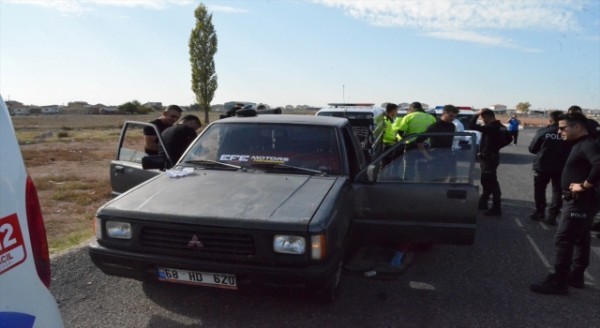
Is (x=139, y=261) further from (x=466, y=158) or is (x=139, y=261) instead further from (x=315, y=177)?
(x=466, y=158)

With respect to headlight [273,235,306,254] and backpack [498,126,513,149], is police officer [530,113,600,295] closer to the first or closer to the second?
headlight [273,235,306,254]

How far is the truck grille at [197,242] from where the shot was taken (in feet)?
10.4

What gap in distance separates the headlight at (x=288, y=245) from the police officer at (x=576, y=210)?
247 centimetres

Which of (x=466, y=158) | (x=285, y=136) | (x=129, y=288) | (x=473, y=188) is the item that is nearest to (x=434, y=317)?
(x=473, y=188)

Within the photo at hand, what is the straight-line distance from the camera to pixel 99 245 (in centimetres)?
348

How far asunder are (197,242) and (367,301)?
1588 mm

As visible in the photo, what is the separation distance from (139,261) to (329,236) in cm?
140

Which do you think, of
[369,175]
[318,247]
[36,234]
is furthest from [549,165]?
[36,234]

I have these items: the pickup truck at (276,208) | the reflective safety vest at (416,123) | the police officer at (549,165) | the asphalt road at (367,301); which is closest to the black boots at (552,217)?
the police officer at (549,165)

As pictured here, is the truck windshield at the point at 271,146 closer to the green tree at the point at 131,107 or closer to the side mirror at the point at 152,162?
the side mirror at the point at 152,162

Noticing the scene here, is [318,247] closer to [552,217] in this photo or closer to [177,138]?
[177,138]

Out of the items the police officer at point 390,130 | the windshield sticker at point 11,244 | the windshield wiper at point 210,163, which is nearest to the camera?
the windshield sticker at point 11,244

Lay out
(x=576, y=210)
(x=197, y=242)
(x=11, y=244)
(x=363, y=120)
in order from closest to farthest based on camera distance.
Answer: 1. (x=11, y=244)
2. (x=197, y=242)
3. (x=576, y=210)
4. (x=363, y=120)

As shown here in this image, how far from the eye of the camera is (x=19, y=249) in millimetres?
1825
